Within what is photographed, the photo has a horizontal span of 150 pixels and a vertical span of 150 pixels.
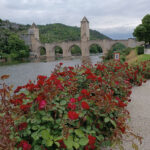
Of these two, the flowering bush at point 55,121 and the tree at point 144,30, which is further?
the tree at point 144,30

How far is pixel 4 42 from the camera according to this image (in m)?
46.8

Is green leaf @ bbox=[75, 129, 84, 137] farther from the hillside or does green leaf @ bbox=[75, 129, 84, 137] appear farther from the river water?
the hillside

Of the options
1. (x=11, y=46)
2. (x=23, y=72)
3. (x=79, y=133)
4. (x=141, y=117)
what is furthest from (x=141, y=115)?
(x=11, y=46)

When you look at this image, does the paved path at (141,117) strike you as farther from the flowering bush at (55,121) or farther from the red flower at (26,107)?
the red flower at (26,107)

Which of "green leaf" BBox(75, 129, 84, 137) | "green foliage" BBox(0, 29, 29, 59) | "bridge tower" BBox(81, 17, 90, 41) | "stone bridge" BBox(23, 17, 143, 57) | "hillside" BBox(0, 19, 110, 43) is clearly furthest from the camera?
"hillside" BBox(0, 19, 110, 43)

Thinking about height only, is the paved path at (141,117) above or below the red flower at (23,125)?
below

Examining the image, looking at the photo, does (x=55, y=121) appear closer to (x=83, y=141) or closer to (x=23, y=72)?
(x=83, y=141)

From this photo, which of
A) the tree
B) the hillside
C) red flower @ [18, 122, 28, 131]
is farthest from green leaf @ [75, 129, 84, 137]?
the hillside

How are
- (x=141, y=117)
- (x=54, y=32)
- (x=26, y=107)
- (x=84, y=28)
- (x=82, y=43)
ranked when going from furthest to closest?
1. (x=54, y=32)
2. (x=84, y=28)
3. (x=82, y=43)
4. (x=141, y=117)
5. (x=26, y=107)

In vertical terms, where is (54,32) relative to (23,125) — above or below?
above

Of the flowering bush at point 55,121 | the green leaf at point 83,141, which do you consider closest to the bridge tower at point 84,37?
the flowering bush at point 55,121

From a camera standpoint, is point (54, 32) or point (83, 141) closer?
point (83, 141)

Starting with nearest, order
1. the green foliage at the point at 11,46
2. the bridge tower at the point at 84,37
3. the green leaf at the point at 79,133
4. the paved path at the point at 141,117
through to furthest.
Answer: the green leaf at the point at 79,133
the paved path at the point at 141,117
the green foliage at the point at 11,46
the bridge tower at the point at 84,37

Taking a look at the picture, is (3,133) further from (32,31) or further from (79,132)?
(32,31)
